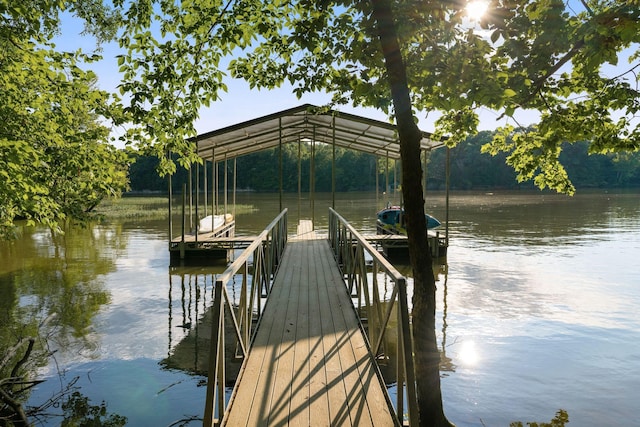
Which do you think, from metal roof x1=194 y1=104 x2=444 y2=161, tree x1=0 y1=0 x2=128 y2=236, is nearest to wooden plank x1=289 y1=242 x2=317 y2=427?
tree x1=0 y1=0 x2=128 y2=236

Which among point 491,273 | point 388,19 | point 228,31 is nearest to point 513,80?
point 388,19

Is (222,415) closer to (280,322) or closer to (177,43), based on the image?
(280,322)

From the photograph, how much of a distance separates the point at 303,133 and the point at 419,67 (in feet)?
43.3

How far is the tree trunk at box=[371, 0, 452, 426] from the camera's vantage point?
469 cm

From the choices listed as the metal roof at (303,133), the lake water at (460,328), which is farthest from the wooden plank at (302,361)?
the metal roof at (303,133)

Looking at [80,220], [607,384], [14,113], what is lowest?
[607,384]

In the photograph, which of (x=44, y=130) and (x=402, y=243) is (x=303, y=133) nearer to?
(x=402, y=243)

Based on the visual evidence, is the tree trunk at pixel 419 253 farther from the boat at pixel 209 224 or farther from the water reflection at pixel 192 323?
the boat at pixel 209 224

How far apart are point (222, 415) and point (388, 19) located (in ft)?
11.7

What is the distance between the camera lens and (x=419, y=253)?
15.7ft

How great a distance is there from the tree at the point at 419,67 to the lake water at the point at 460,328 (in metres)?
2.20

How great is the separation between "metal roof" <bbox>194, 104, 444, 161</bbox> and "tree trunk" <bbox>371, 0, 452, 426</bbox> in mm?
6360

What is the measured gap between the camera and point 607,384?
629 cm

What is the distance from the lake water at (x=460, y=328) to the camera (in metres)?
5.86
